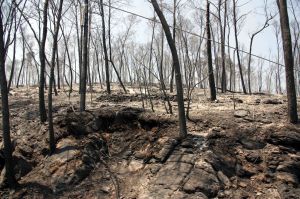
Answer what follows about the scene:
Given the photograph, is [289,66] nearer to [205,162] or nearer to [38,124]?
[205,162]

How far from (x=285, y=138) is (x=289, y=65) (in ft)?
7.86

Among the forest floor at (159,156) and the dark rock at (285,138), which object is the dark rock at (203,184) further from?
the dark rock at (285,138)

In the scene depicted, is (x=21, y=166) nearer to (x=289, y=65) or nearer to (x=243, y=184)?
(x=243, y=184)

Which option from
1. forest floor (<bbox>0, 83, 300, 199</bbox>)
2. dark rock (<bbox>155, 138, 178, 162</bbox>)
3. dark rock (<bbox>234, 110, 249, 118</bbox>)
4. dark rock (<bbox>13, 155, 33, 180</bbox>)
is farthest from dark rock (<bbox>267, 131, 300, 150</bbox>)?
dark rock (<bbox>13, 155, 33, 180</bbox>)

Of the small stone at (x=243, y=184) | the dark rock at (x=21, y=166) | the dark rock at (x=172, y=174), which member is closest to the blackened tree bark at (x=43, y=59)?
the dark rock at (x=21, y=166)

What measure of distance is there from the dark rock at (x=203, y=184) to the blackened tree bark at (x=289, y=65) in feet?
11.4

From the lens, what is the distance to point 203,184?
330 inches

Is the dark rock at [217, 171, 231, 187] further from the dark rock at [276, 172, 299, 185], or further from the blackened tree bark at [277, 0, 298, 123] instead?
the blackened tree bark at [277, 0, 298, 123]

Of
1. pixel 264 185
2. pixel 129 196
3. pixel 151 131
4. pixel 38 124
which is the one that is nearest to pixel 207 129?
pixel 151 131

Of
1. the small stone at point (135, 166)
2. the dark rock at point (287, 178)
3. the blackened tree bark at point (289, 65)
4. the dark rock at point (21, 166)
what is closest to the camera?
the dark rock at point (287, 178)

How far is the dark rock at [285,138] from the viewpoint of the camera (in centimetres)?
949

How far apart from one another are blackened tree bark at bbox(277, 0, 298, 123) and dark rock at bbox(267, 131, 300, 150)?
849 millimetres

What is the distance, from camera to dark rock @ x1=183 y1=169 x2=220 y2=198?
826 cm

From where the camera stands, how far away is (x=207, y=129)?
10.7 metres
